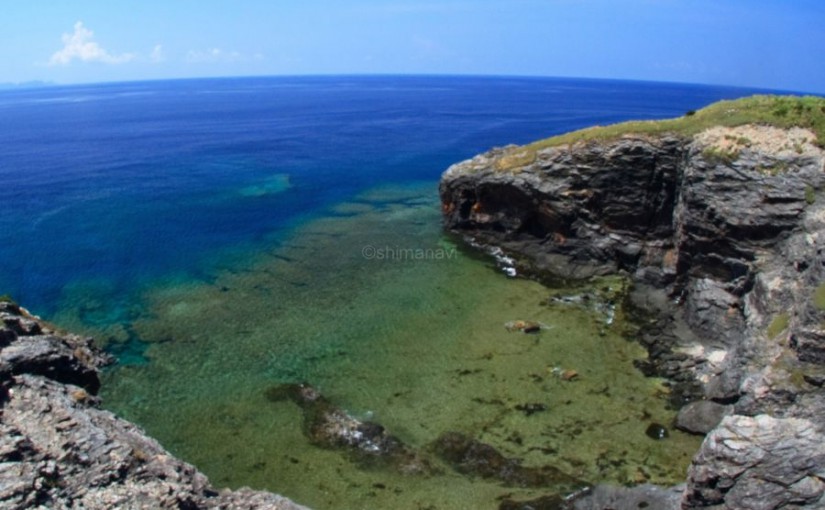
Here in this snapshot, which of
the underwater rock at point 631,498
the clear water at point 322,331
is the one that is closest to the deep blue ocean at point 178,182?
the clear water at point 322,331

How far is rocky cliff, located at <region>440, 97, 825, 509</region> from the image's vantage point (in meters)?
29.0

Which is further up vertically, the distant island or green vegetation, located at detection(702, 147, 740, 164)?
green vegetation, located at detection(702, 147, 740, 164)

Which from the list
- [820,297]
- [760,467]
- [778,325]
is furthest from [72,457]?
[778,325]

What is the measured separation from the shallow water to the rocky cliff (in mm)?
4200

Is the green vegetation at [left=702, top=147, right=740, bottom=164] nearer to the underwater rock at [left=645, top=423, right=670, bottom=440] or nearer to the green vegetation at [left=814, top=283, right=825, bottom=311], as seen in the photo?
the green vegetation at [left=814, top=283, right=825, bottom=311]

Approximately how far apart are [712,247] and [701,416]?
1861 centimetres

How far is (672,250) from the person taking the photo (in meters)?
58.2

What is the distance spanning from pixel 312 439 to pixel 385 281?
82.3 feet

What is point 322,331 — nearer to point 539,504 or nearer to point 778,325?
point 539,504

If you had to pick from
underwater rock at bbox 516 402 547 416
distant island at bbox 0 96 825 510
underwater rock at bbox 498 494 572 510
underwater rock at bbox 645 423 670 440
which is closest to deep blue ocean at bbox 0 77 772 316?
distant island at bbox 0 96 825 510

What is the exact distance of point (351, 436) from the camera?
3772 centimetres

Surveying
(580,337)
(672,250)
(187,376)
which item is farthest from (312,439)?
(672,250)

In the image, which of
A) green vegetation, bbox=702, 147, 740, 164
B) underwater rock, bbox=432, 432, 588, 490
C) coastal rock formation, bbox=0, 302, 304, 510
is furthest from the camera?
green vegetation, bbox=702, 147, 740, 164

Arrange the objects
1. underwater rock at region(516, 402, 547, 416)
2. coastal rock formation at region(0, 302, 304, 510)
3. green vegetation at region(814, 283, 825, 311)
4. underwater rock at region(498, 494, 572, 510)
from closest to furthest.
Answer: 1. coastal rock formation at region(0, 302, 304, 510)
2. underwater rock at region(498, 494, 572, 510)
3. green vegetation at region(814, 283, 825, 311)
4. underwater rock at region(516, 402, 547, 416)
